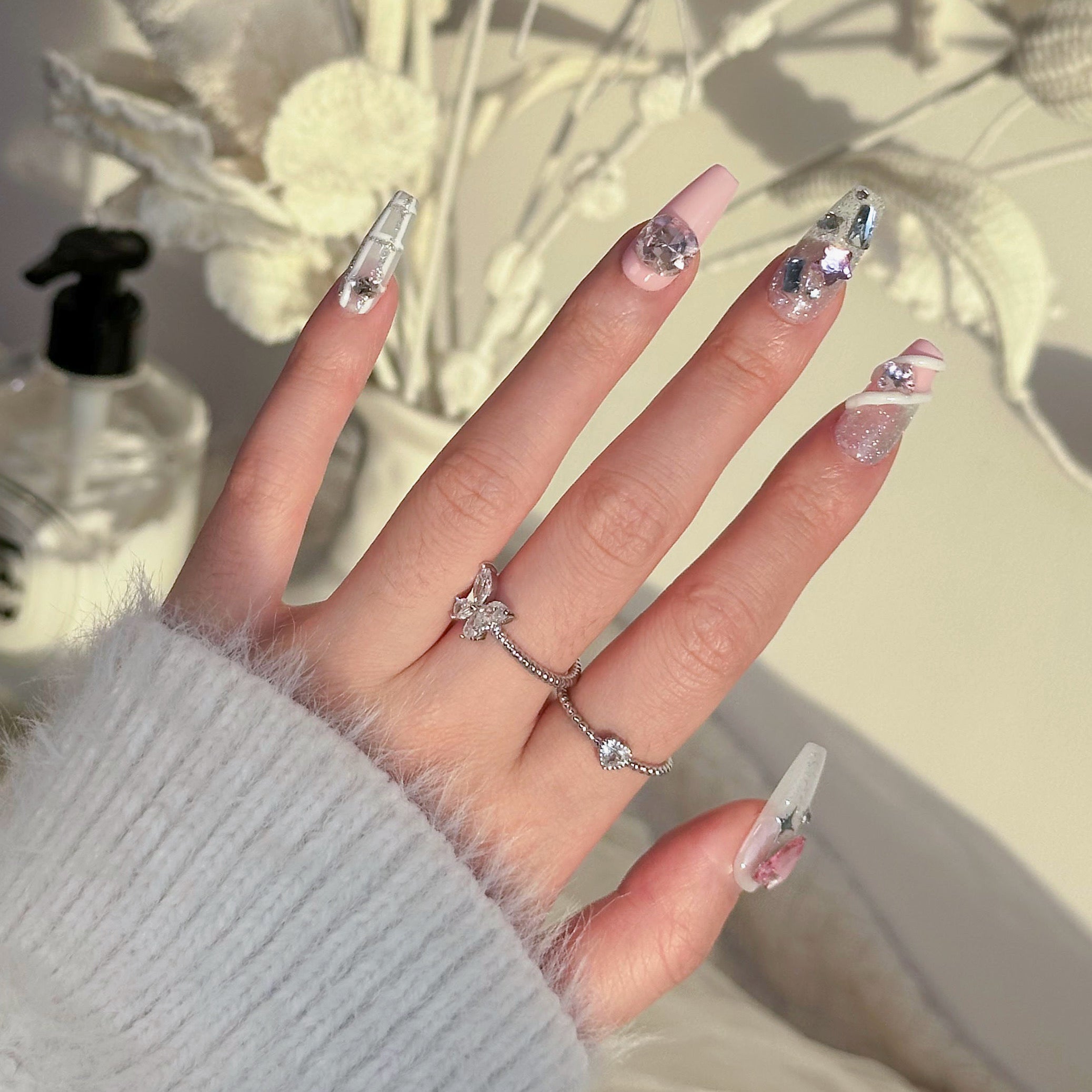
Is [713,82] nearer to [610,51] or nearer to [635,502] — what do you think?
[610,51]

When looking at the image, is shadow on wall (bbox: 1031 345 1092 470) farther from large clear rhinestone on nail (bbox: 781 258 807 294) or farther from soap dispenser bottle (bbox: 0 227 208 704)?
soap dispenser bottle (bbox: 0 227 208 704)

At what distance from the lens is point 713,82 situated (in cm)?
55

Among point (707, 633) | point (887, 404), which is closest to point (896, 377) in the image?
point (887, 404)

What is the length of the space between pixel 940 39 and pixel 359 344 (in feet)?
0.98

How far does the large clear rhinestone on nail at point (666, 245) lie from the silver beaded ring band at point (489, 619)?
0.12m

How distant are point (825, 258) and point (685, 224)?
0.05m

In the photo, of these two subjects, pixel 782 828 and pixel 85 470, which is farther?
pixel 85 470

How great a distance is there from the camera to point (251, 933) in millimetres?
312

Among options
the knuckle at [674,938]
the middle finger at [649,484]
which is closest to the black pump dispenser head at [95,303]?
the middle finger at [649,484]

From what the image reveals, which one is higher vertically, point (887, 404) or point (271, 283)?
point (887, 404)

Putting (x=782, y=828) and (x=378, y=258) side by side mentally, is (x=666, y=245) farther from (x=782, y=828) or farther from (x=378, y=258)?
(x=782, y=828)

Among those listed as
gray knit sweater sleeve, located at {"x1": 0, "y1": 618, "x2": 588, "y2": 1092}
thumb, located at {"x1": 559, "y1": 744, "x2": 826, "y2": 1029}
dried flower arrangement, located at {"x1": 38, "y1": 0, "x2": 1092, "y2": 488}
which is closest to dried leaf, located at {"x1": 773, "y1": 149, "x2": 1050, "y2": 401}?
dried flower arrangement, located at {"x1": 38, "y1": 0, "x2": 1092, "y2": 488}

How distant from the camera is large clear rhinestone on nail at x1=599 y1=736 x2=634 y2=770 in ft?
1.25

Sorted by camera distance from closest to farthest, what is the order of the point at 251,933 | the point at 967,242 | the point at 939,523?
1. the point at 251,933
2. the point at 967,242
3. the point at 939,523
